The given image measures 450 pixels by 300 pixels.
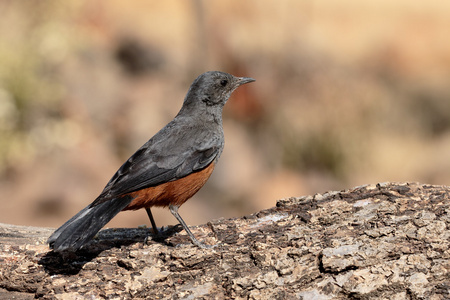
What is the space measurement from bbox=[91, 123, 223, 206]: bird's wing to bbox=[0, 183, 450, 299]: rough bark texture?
0.44 m

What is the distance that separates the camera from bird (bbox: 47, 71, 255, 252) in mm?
4172

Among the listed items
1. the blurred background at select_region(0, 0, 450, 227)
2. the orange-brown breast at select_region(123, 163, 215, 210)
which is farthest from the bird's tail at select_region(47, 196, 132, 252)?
the blurred background at select_region(0, 0, 450, 227)

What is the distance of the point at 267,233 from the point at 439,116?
355 inches

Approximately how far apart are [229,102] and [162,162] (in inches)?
289

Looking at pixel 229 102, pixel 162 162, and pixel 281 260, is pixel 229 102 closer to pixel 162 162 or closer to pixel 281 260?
pixel 162 162

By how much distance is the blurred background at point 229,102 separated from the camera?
10055 mm

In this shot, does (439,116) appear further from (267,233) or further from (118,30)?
(267,233)

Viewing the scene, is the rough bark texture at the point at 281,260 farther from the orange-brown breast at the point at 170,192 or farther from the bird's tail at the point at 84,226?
the orange-brown breast at the point at 170,192

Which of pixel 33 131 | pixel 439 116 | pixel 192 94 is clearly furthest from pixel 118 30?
pixel 192 94

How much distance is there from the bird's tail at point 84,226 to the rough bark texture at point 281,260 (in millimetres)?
214

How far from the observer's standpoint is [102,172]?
1020 cm

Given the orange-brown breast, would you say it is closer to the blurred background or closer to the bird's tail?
the bird's tail

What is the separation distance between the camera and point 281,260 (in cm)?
→ 400

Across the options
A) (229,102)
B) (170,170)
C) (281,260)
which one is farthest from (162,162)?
(229,102)
